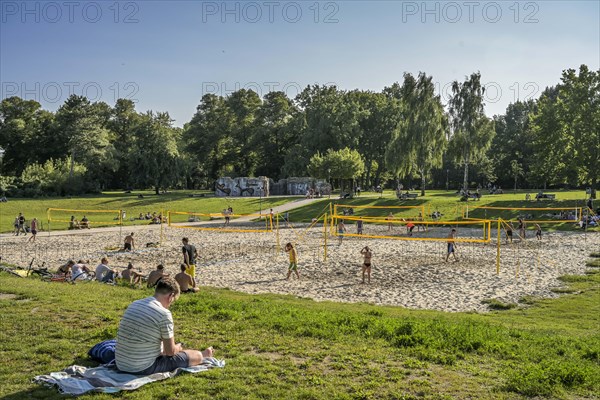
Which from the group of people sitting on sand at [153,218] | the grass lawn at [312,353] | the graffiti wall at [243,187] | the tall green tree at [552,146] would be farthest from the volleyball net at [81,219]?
the tall green tree at [552,146]

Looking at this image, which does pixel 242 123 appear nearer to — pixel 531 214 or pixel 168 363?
pixel 531 214

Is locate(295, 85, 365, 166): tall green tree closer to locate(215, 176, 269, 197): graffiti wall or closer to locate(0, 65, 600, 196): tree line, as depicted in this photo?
locate(0, 65, 600, 196): tree line

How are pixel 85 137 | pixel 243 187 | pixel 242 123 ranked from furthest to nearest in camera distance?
pixel 242 123
pixel 85 137
pixel 243 187

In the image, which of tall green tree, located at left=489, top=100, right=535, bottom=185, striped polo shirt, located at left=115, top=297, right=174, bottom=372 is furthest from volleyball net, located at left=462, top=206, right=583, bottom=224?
tall green tree, located at left=489, top=100, right=535, bottom=185

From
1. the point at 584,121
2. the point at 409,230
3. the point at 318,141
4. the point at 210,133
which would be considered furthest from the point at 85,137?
the point at 584,121

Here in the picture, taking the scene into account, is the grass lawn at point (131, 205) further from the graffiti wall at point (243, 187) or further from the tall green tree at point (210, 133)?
the tall green tree at point (210, 133)

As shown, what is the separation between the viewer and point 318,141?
69.6 m

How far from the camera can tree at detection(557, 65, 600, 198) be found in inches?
1649

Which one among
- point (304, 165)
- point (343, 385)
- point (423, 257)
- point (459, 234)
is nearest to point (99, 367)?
point (343, 385)

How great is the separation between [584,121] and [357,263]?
103 ft

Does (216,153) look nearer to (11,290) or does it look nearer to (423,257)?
(423,257)

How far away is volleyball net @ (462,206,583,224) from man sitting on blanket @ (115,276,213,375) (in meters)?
33.5

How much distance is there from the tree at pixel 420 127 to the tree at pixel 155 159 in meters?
31.3

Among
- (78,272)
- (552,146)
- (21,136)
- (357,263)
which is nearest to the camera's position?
(78,272)
